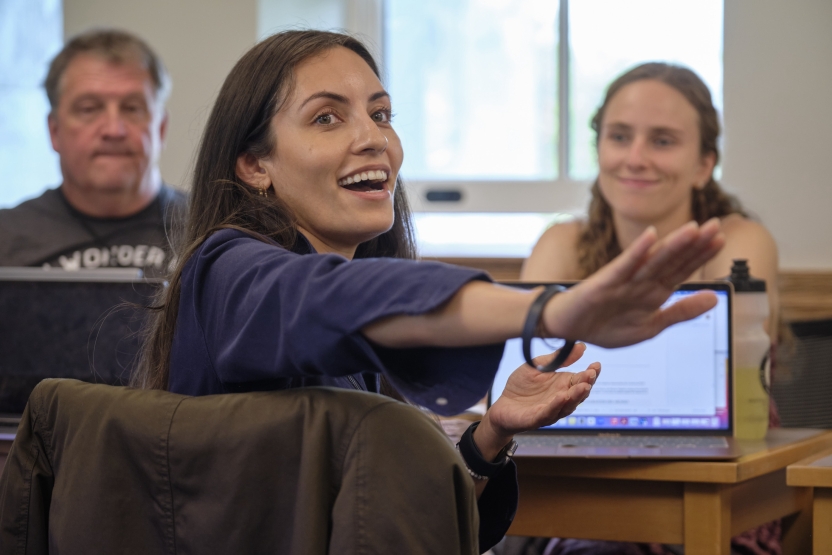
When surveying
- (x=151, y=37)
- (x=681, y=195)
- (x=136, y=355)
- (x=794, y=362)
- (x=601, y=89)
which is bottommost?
(x=794, y=362)

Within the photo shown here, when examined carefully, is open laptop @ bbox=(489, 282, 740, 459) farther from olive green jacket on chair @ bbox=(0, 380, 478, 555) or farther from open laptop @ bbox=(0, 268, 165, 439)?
olive green jacket on chair @ bbox=(0, 380, 478, 555)

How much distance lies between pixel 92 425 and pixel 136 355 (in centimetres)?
67

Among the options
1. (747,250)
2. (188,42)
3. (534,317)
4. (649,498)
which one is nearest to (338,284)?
(534,317)

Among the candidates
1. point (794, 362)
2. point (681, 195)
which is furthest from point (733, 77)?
point (794, 362)

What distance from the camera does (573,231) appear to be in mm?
2312

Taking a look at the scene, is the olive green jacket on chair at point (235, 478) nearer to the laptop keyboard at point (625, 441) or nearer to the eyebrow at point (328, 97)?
the eyebrow at point (328, 97)

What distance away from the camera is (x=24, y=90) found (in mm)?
3064

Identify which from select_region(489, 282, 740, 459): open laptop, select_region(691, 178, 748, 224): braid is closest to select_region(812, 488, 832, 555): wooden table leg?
select_region(489, 282, 740, 459): open laptop

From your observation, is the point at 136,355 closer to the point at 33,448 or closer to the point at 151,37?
the point at 33,448

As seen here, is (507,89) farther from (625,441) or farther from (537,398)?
(537,398)

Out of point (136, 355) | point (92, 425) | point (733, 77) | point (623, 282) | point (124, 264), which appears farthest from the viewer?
point (733, 77)

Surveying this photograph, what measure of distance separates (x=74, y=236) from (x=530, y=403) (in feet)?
6.14

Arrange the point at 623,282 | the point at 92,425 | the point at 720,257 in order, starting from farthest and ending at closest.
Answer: the point at 720,257 → the point at 92,425 → the point at 623,282

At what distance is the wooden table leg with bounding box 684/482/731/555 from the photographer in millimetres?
1196
